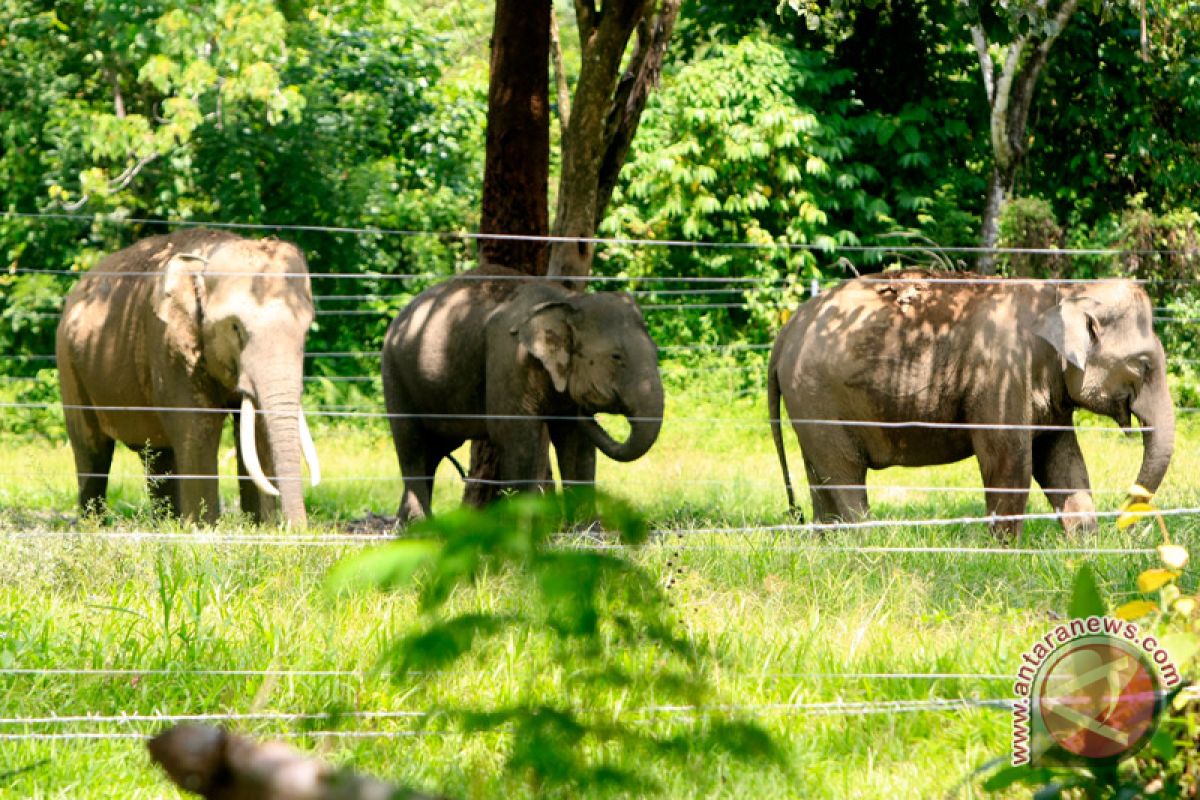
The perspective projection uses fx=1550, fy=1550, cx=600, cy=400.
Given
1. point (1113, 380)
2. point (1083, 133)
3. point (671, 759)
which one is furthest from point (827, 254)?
point (671, 759)

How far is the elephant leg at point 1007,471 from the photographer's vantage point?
754 cm

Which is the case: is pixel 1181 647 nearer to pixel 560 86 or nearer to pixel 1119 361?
pixel 1119 361

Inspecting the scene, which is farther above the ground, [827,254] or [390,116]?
[390,116]

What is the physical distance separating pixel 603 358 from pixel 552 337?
28 cm

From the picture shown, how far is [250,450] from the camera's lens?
774 cm

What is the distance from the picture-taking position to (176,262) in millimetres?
8133

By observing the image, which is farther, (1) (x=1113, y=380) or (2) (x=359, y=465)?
(2) (x=359, y=465)

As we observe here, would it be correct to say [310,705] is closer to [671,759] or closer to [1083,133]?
[671,759]

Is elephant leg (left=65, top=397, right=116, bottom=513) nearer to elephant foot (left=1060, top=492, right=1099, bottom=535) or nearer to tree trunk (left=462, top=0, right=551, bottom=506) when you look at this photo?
tree trunk (left=462, top=0, right=551, bottom=506)

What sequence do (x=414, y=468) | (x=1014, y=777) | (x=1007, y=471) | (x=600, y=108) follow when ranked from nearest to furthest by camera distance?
(x=1014, y=777)
(x=1007, y=471)
(x=600, y=108)
(x=414, y=468)

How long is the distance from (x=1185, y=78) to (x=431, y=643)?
15.8 m

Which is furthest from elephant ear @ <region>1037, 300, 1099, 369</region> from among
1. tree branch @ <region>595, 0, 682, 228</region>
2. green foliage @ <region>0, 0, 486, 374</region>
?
green foliage @ <region>0, 0, 486, 374</region>

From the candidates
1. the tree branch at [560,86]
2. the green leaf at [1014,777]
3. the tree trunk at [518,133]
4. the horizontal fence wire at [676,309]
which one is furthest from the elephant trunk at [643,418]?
the green leaf at [1014,777]

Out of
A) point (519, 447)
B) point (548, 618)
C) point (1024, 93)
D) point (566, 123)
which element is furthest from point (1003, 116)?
point (548, 618)
